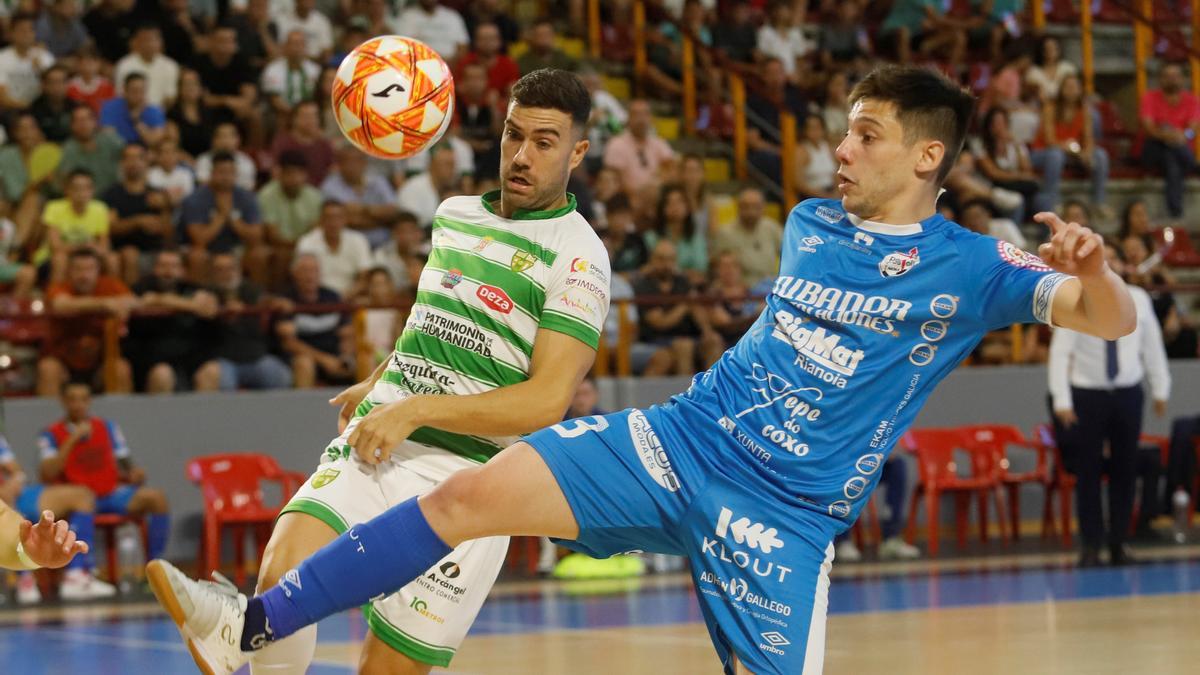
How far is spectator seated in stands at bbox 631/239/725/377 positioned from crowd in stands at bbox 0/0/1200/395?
0.06 feet

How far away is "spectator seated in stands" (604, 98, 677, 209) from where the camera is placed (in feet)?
49.5

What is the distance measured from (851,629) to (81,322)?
6009mm

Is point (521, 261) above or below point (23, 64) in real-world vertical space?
below

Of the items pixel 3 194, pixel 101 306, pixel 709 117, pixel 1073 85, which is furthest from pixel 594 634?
pixel 1073 85

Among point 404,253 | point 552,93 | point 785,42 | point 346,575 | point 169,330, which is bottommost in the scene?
point 169,330

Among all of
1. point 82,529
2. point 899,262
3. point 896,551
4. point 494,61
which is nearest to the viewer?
point 899,262

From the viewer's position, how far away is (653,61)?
1769cm

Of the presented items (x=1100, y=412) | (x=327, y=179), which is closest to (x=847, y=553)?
(x=1100, y=412)

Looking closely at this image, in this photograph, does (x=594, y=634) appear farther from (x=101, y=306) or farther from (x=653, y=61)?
(x=653, y=61)

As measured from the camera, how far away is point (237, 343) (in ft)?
41.2

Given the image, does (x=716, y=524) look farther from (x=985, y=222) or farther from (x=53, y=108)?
(x=985, y=222)

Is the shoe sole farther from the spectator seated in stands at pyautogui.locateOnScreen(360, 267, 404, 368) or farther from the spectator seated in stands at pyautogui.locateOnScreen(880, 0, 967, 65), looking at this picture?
the spectator seated in stands at pyautogui.locateOnScreen(880, 0, 967, 65)

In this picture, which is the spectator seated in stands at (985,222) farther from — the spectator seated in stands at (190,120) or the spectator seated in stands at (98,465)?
the spectator seated in stands at (98,465)

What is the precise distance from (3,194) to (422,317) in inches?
349
